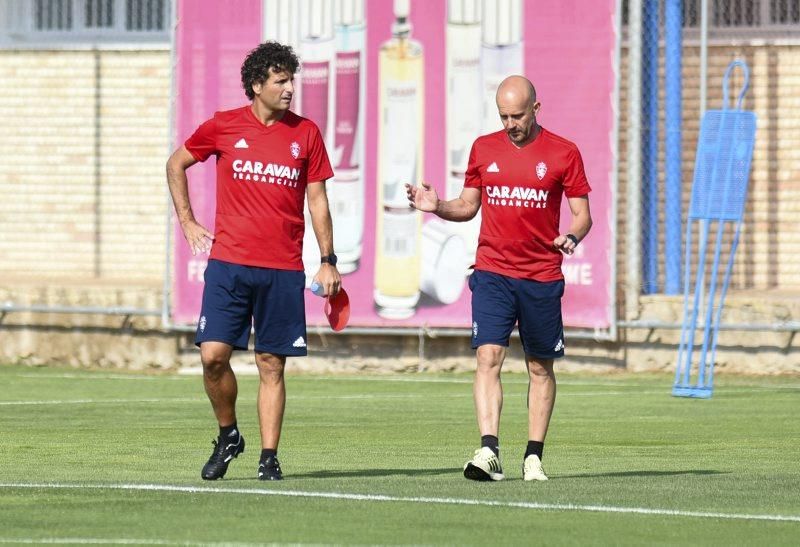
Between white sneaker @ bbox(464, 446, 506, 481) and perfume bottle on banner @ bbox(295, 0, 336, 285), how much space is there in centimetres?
1036

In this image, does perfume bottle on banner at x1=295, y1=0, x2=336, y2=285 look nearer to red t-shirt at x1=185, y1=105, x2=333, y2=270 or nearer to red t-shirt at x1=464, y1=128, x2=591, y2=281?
red t-shirt at x1=464, y1=128, x2=591, y2=281

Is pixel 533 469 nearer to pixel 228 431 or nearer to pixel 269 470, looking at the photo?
pixel 269 470

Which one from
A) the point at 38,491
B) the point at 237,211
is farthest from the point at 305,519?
the point at 237,211

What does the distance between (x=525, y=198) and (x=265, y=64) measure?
1509 millimetres

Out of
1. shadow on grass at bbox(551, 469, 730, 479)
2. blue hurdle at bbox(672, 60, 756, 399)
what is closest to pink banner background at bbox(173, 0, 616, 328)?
blue hurdle at bbox(672, 60, 756, 399)

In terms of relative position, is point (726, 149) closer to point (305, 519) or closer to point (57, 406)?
point (57, 406)

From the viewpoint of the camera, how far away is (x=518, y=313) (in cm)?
1035

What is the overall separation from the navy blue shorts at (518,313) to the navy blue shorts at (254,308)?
0.95 meters

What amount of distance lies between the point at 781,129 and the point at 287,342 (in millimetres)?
12045

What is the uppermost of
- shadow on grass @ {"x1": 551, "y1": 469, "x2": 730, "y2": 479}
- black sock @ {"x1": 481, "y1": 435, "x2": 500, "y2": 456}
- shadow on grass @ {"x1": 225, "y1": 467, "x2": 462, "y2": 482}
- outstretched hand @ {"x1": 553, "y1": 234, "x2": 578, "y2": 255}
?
outstretched hand @ {"x1": 553, "y1": 234, "x2": 578, "y2": 255}

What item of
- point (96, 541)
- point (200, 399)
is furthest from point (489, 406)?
point (200, 399)

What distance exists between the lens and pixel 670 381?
19.5m

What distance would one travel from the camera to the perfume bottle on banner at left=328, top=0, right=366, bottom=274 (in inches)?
794

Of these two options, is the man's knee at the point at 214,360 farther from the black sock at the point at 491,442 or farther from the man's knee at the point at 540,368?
the man's knee at the point at 540,368
